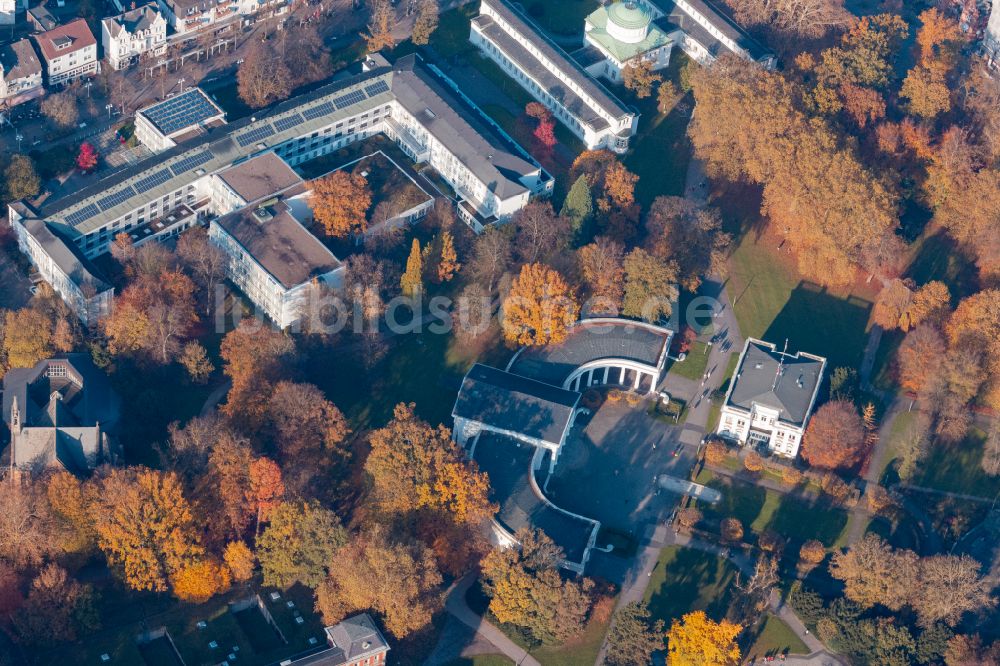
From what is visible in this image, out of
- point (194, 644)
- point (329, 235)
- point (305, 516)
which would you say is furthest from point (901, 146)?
point (194, 644)

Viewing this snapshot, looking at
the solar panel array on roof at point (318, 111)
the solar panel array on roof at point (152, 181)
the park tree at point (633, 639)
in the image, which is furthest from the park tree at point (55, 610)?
the solar panel array on roof at point (318, 111)

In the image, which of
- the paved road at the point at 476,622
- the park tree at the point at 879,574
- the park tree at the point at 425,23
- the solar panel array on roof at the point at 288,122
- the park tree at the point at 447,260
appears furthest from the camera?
the park tree at the point at 425,23

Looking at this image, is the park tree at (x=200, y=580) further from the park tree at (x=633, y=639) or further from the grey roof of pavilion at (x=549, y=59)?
the grey roof of pavilion at (x=549, y=59)

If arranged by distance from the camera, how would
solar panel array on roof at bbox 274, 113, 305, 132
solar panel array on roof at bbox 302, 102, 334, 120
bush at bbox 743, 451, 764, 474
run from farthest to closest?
solar panel array on roof at bbox 302, 102, 334, 120
solar panel array on roof at bbox 274, 113, 305, 132
bush at bbox 743, 451, 764, 474

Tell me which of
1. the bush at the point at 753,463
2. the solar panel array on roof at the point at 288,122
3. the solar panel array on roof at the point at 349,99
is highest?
the solar panel array on roof at the point at 349,99

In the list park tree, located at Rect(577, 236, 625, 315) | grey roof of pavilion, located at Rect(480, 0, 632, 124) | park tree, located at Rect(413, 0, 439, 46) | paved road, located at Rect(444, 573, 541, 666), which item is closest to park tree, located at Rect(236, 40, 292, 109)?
park tree, located at Rect(413, 0, 439, 46)

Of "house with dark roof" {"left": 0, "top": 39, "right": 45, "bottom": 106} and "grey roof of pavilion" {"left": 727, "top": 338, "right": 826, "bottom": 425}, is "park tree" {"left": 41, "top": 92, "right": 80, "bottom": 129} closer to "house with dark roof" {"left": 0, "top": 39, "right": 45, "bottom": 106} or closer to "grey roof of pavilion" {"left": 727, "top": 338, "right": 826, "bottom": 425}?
"house with dark roof" {"left": 0, "top": 39, "right": 45, "bottom": 106}
